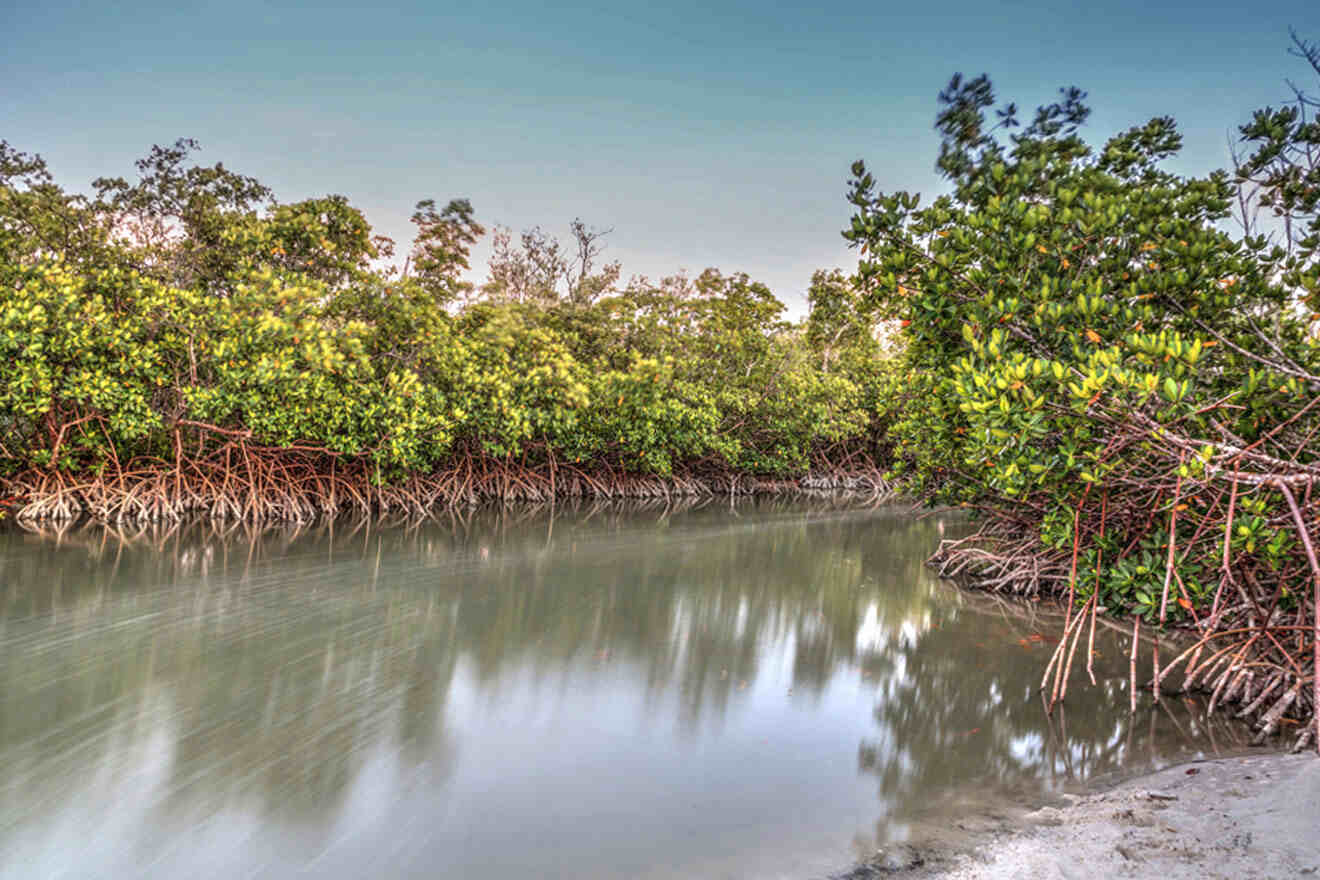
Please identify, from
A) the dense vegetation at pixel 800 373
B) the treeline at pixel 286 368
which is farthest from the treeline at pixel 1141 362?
the treeline at pixel 286 368

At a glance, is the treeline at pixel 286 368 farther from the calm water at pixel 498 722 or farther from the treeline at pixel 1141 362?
the treeline at pixel 1141 362

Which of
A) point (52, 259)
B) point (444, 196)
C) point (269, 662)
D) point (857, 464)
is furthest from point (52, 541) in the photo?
point (857, 464)

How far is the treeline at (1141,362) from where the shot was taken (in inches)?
134

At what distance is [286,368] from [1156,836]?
873cm

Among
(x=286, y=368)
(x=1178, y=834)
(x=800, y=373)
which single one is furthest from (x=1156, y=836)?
(x=800, y=373)

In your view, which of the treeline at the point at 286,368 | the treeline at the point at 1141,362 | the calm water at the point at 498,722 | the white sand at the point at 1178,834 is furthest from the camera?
the treeline at the point at 286,368

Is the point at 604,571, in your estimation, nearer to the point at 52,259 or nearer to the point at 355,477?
the point at 355,477

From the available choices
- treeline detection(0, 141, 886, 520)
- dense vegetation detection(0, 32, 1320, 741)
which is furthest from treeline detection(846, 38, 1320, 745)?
→ treeline detection(0, 141, 886, 520)

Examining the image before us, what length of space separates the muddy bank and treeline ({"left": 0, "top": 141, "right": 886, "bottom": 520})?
8.11m

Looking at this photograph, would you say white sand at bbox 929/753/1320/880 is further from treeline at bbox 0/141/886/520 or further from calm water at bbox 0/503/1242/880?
treeline at bbox 0/141/886/520

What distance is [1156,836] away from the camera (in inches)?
95.7

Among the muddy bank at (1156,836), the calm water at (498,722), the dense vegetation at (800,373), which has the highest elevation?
the dense vegetation at (800,373)

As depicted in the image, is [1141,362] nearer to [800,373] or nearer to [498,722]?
[498,722]

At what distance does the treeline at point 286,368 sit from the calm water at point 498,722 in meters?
1.95
